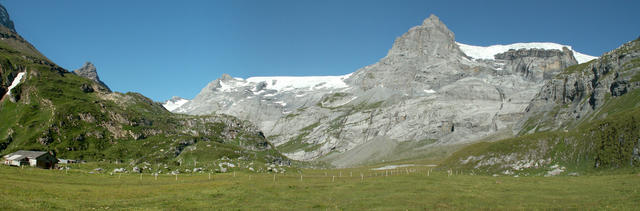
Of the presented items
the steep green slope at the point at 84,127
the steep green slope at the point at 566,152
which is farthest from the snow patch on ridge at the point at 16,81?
the steep green slope at the point at 566,152

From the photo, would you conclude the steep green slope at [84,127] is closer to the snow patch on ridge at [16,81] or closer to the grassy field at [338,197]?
the snow patch on ridge at [16,81]

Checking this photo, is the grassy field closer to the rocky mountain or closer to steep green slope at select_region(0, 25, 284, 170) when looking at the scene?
the rocky mountain

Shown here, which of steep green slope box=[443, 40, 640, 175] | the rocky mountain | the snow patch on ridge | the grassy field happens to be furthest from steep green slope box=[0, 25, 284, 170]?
the grassy field

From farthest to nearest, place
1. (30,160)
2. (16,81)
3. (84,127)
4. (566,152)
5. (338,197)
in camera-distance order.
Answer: (16,81), (84,127), (566,152), (30,160), (338,197)

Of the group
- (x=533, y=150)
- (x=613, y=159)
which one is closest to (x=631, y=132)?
(x=613, y=159)

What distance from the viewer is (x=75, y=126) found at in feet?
477

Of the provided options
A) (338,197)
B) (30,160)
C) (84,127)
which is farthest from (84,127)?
(338,197)

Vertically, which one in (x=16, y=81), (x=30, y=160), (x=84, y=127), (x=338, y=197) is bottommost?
(x=338, y=197)

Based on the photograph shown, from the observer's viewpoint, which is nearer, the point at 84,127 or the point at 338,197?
the point at 338,197

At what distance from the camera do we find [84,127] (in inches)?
5782

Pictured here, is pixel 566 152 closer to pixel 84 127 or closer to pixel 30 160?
pixel 30 160

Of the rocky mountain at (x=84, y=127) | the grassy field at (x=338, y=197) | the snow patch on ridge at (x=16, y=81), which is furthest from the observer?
the snow patch on ridge at (x=16, y=81)

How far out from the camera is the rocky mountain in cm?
13350

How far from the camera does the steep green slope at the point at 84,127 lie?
134m
